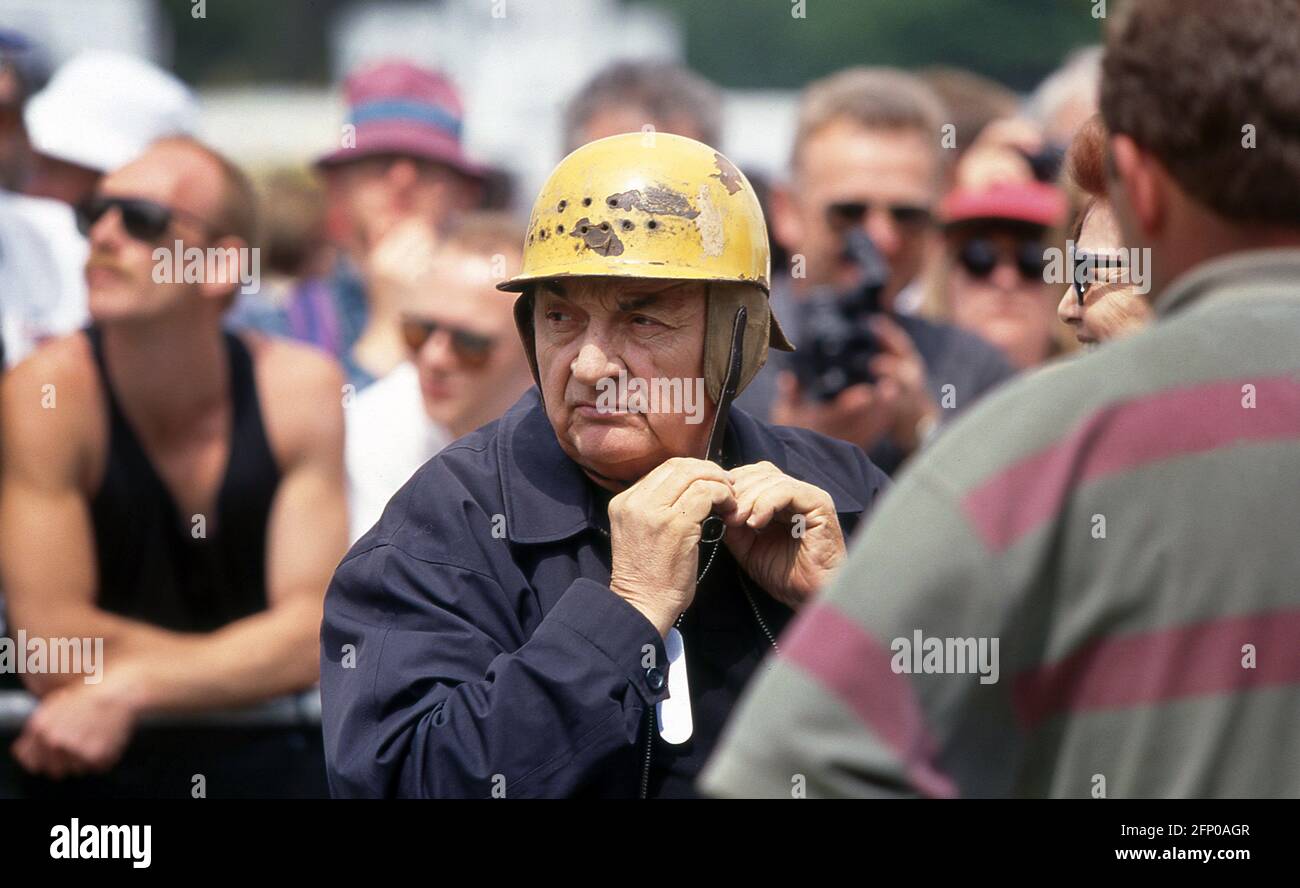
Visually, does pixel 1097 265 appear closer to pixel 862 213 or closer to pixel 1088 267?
pixel 1088 267

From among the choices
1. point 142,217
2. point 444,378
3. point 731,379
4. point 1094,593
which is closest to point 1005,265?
point 444,378

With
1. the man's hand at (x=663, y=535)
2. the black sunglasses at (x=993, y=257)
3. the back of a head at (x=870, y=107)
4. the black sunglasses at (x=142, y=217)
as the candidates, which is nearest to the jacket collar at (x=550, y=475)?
the man's hand at (x=663, y=535)

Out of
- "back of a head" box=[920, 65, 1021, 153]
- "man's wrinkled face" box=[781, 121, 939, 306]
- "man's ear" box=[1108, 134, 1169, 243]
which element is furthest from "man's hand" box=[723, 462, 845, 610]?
"back of a head" box=[920, 65, 1021, 153]

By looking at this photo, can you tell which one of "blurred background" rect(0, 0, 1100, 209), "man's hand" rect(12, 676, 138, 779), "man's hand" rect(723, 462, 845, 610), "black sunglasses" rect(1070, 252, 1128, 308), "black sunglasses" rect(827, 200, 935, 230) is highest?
"blurred background" rect(0, 0, 1100, 209)

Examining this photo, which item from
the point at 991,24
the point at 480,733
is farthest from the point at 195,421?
the point at 991,24

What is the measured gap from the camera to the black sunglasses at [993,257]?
244 inches

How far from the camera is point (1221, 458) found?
1684 millimetres

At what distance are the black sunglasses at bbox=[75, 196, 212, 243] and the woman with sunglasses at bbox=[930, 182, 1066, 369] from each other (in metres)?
2.75

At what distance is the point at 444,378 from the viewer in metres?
4.94

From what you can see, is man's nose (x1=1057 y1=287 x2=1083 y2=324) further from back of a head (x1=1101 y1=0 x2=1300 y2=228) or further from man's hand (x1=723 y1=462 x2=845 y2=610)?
back of a head (x1=1101 y1=0 x2=1300 y2=228)

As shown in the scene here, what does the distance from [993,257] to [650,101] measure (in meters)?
1.37

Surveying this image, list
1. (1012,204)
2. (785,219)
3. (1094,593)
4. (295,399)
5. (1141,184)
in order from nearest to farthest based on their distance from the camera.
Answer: (1094,593)
(1141,184)
(295,399)
(1012,204)
(785,219)

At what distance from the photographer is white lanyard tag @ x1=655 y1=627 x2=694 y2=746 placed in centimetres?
271
